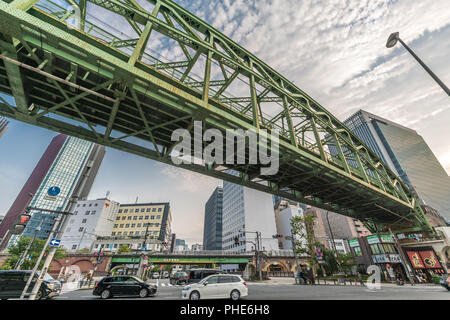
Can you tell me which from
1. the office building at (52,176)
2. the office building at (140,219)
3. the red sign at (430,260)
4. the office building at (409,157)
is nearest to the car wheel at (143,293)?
the red sign at (430,260)

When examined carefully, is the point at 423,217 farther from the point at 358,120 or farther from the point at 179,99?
the point at 358,120

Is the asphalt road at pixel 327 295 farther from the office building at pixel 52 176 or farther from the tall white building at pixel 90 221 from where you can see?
the office building at pixel 52 176

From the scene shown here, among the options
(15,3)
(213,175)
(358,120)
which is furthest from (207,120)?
(358,120)

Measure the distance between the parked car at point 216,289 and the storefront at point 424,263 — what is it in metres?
33.5

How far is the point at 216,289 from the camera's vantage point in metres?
11.0

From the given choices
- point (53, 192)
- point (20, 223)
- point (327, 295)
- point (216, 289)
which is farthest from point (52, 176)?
point (327, 295)

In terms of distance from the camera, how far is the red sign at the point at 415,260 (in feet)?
96.1

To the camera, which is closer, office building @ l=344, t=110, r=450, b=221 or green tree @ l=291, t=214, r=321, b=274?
green tree @ l=291, t=214, r=321, b=274

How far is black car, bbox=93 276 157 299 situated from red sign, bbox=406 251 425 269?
3886 centimetres

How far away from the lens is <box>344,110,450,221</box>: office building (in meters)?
121

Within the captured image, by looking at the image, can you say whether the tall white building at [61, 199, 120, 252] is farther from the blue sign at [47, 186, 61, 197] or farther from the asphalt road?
the blue sign at [47, 186, 61, 197]

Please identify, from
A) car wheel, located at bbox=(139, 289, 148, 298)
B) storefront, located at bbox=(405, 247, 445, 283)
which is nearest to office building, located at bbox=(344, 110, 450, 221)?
storefront, located at bbox=(405, 247, 445, 283)

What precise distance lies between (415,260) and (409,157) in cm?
13490

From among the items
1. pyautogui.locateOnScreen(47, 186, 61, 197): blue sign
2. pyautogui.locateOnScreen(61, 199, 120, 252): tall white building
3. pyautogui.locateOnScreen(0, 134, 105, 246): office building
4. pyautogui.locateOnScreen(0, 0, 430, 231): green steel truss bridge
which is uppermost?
pyautogui.locateOnScreen(0, 134, 105, 246): office building
